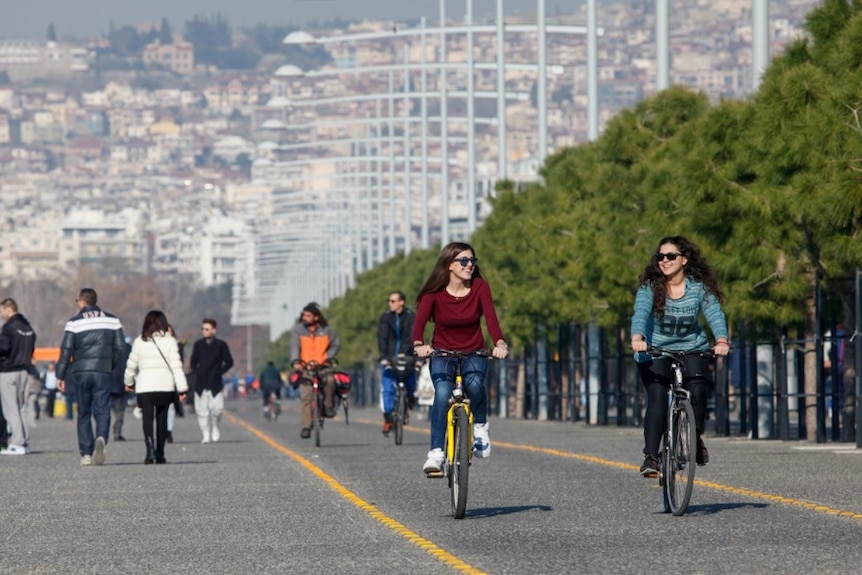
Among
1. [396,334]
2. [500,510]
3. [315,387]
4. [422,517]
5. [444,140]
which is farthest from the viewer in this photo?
[444,140]

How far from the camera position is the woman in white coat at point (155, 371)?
28.1 metres

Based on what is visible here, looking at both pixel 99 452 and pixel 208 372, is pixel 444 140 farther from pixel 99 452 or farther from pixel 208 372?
pixel 99 452

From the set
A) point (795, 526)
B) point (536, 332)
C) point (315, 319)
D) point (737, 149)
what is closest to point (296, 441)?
point (315, 319)

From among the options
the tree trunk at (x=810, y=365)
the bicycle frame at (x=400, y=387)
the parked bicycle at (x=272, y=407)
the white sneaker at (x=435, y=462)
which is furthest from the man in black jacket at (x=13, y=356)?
the parked bicycle at (x=272, y=407)

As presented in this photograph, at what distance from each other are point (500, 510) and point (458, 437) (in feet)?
3.96

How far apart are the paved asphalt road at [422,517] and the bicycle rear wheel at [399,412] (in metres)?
3.30

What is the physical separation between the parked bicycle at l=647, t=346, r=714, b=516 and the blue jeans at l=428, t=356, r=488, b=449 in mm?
1187

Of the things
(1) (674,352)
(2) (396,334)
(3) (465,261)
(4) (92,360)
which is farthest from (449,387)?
(2) (396,334)

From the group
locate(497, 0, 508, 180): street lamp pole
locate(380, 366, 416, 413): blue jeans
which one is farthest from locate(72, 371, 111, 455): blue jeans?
locate(497, 0, 508, 180): street lamp pole

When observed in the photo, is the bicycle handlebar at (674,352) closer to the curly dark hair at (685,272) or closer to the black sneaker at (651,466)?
the curly dark hair at (685,272)

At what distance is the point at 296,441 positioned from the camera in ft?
120

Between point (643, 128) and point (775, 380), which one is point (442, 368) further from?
point (643, 128)

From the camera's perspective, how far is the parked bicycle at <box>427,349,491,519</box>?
694 inches

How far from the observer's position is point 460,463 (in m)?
17.6
